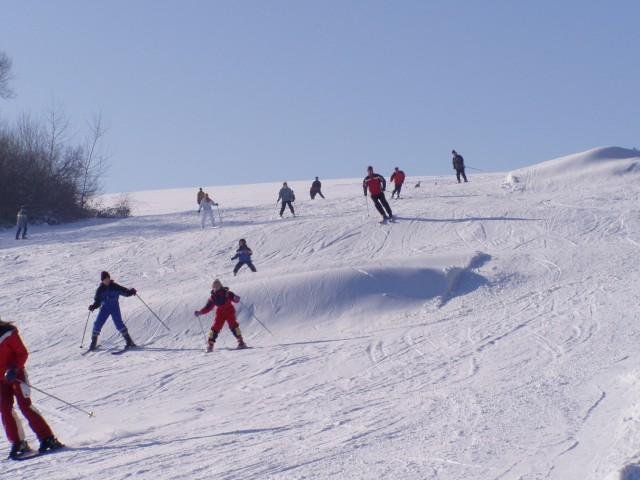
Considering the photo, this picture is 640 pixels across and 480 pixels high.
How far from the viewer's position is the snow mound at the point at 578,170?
109 ft

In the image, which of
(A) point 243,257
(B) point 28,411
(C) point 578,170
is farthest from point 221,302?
(C) point 578,170

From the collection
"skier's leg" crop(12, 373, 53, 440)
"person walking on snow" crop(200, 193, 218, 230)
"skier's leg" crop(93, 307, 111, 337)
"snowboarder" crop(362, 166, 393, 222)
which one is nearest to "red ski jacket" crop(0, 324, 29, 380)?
"skier's leg" crop(12, 373, 53, 440)

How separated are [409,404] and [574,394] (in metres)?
→ 1.80

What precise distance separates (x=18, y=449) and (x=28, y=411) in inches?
15.8

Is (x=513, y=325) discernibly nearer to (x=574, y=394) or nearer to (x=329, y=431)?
(x=574, y=394)

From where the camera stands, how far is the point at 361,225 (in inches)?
1024

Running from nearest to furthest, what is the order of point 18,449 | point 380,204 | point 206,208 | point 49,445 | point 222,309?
point 18,449, point 49,445, point 222,309, point 380,204, point 206,208

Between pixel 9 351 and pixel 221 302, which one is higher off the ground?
pixel 9 351

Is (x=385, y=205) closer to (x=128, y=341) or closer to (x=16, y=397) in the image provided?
(x=128, y=341)

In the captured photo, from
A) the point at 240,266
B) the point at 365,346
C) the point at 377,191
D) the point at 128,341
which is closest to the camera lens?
the point at 365,346

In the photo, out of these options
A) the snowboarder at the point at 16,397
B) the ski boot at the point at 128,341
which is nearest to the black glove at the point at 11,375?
the snowboarder at the point at 16,397

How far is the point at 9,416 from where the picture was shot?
32.3ft

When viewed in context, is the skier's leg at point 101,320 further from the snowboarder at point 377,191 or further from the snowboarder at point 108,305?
the snowboarder at point 377,191

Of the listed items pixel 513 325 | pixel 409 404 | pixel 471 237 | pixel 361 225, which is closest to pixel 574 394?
pixel 409 404
